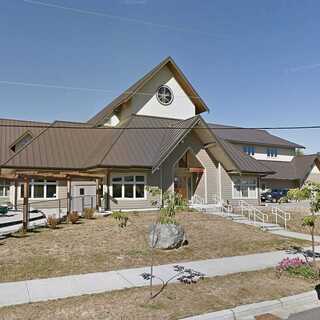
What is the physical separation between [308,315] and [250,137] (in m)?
45.4

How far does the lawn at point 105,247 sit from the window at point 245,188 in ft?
30.9

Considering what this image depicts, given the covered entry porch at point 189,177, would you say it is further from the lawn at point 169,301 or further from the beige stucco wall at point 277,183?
the beige stucco wall at point 277,183

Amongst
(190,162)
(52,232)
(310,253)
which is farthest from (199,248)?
(190,162)

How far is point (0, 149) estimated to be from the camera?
29.2 meters

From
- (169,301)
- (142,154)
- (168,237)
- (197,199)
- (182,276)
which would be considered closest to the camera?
(169,301)

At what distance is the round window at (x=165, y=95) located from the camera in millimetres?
31359

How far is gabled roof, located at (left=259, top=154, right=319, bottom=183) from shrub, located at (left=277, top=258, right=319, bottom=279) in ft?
119

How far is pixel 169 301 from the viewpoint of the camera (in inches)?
300

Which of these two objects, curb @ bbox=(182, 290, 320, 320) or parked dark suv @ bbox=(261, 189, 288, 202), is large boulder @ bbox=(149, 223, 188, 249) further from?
parked dark suv @ bbox=(261, 189, 288, 202)

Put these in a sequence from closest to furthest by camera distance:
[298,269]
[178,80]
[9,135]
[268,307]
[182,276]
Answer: [268,307] → [182,276] → [298,269] → [9,135] → [178,80]

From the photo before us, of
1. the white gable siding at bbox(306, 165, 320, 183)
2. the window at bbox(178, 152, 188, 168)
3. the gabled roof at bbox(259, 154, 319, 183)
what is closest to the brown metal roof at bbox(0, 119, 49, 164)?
the window at bbox(178, 152, 188, 168)

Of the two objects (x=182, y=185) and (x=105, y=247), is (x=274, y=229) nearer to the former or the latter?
(x=182, y=185)

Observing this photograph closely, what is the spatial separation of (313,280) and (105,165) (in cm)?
1558

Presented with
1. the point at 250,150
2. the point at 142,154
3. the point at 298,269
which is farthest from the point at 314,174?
the point at 298,269
